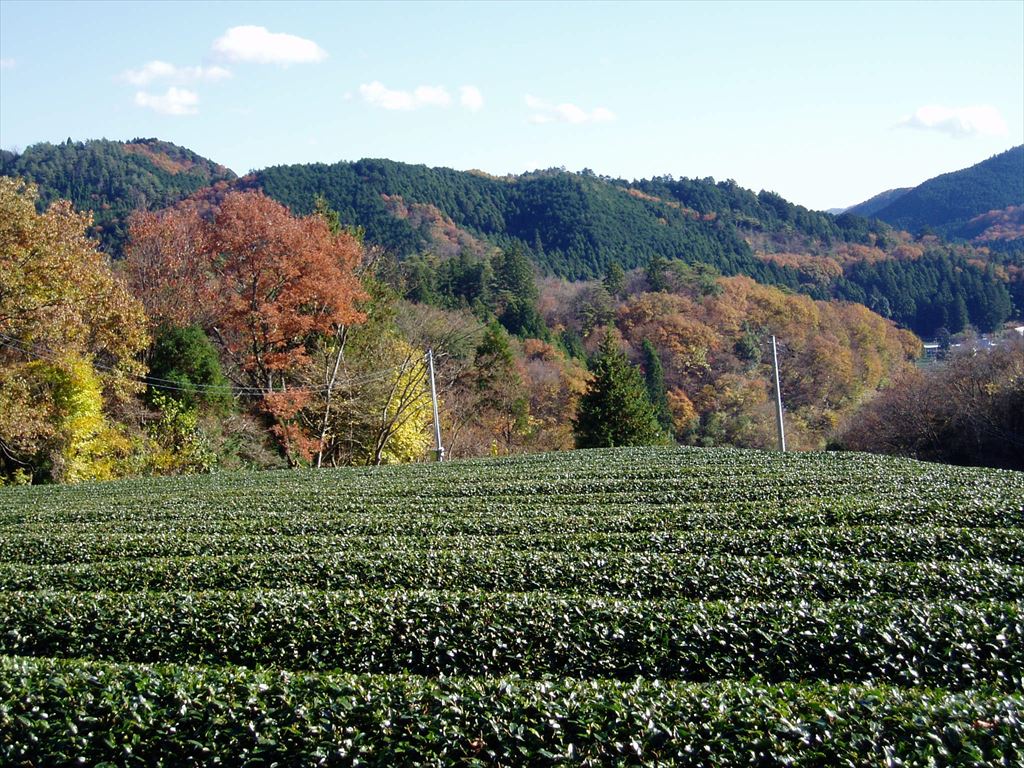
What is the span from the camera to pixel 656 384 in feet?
181

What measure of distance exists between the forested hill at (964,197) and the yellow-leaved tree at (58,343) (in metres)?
127

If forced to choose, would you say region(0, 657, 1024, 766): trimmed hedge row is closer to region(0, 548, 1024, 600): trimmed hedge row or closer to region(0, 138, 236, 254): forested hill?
region(0, 548, 1024, 600): trimmed hedge row

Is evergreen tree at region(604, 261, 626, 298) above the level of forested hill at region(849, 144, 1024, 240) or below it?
below

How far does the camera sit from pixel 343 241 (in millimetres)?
37875

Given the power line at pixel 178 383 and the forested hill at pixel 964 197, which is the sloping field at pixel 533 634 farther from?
the forested hill at pixel 964 197

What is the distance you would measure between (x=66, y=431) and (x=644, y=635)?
26.0 meters

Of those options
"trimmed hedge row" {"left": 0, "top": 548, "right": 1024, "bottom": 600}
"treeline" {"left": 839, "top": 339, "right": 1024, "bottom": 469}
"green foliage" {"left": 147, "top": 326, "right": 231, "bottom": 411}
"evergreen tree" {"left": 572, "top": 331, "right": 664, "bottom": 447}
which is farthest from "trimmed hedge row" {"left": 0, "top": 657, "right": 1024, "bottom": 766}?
"evergreen tree" {"left": 572, "top": 331, "right": 664, "bottom": 447}

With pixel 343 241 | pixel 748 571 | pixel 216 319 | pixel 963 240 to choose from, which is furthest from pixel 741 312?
pixel 963 240

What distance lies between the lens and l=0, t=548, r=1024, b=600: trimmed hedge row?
9203 mm

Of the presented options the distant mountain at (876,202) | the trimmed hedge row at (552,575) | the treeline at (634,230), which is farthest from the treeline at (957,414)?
the distant mountain at (876,202)

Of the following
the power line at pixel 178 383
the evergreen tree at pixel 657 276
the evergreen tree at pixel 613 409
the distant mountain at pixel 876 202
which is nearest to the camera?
the power line at pixel 178 383

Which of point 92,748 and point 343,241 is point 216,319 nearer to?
point 343,241

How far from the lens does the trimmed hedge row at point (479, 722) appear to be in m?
5.05

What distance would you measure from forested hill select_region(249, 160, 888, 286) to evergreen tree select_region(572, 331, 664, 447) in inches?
1495
